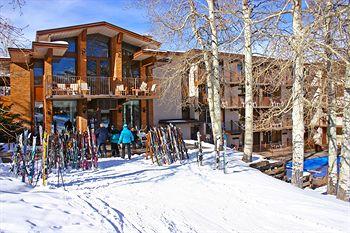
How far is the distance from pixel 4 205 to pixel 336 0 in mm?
10076

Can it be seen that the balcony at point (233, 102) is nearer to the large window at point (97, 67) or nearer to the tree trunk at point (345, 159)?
the large window at point (97, 67)

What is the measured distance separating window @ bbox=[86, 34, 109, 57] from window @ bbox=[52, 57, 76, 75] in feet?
4.23

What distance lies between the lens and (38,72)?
21703mm

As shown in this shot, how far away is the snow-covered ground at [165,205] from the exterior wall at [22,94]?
33.6 ft

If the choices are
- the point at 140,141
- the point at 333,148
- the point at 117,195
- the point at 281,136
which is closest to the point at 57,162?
the point at 117,195

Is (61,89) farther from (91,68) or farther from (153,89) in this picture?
(153,89)

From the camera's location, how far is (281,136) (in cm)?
3388

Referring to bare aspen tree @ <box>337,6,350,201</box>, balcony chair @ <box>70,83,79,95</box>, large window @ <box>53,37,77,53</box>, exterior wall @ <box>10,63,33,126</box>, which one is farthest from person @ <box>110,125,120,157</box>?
large window @ <box>53,37,77,53</box>

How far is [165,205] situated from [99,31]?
17.7 meters

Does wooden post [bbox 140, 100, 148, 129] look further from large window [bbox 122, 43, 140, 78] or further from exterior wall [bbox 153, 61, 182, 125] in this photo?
large window [bbox 122, 43, 140, 78]

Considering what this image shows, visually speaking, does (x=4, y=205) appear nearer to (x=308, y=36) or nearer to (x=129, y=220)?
(x=129, y=220)

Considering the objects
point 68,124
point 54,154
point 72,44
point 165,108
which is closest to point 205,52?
point 54,154

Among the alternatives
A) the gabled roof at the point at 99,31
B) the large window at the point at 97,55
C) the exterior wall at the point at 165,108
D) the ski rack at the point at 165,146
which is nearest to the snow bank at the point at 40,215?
the ski rack at the point at 165,146

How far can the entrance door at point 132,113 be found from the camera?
24.6 meters
